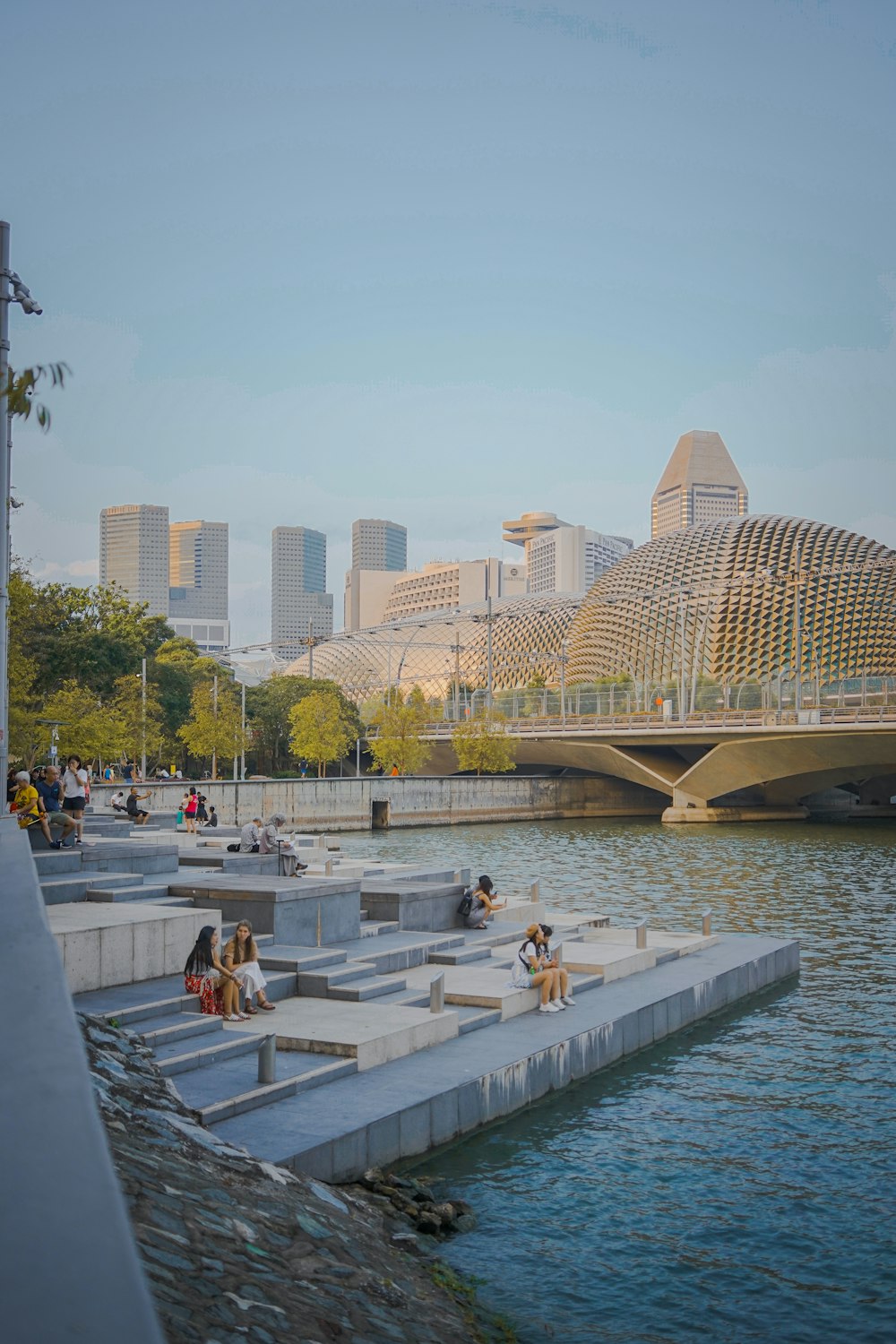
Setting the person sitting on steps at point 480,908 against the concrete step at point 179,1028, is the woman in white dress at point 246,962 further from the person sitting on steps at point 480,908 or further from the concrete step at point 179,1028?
the person sitting on steps at point 480,908

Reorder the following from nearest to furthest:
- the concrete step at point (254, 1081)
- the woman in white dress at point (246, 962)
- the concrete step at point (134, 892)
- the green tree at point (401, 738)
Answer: the concrete step at point (254, 1081) < the woman in white dress at point (246, 962) < the concrete step at point (134, 892) < the green tree at point (401, 738)

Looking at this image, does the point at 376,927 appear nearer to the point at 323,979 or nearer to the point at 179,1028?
Answer: the point at 323,979

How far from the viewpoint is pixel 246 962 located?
38.3 feet

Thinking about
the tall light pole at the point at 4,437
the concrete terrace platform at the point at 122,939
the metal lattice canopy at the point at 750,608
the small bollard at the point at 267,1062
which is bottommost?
the small bollard at the point at 267,1062

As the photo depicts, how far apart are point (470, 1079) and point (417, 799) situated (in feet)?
146

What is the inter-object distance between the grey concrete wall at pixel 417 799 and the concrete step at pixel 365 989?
2506cm

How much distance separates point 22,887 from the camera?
21.3 ft

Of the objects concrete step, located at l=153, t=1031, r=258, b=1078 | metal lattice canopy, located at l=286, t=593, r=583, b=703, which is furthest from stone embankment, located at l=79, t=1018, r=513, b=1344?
metal lattice canopy, located at l=286, t=593, r=583, b=703

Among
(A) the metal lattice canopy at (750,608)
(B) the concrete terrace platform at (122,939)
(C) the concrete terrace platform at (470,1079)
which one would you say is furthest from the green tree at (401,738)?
(B) the concrete terrace platform at (122,939)

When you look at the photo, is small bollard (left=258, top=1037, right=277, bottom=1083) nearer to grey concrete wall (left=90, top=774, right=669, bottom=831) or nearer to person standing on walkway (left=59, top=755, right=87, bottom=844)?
person standing on walkway (left=59, top=755, right=87, bottom=844)

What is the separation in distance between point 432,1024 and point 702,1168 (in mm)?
2860

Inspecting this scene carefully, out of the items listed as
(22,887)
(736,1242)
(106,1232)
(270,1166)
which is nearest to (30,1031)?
(106,1232)

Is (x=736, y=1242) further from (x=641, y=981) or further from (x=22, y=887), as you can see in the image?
(x=641, y=981)

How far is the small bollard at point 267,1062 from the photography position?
31.5 feet
